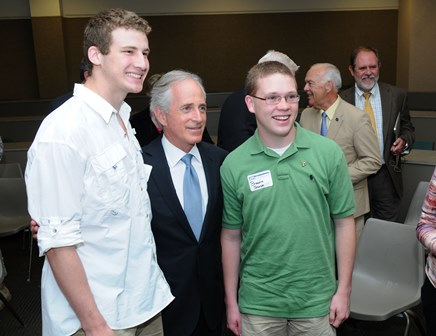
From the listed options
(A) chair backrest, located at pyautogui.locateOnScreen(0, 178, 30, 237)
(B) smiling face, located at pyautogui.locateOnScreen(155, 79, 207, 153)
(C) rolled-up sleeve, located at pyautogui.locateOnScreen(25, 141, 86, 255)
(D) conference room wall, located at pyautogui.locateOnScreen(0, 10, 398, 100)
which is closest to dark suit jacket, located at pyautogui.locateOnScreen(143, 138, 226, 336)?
(B) smiling face, located at pyautogui.locateOnScreen(155, 79, 207, 153)

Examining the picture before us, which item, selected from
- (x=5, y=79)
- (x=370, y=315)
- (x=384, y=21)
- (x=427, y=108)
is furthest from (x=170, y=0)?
(x=370, y=315)

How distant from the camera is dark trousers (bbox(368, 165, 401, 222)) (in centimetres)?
338

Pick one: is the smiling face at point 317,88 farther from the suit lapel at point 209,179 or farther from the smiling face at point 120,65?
the smiling face at point 120,65

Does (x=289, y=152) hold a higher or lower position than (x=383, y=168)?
higher

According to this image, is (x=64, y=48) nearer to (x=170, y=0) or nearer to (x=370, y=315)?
(x=170, y=0)

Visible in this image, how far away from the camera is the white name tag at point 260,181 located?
1715mm

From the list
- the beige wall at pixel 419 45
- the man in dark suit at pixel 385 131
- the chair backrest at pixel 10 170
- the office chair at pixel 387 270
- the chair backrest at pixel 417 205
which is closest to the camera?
the office chair at pixel 387 270

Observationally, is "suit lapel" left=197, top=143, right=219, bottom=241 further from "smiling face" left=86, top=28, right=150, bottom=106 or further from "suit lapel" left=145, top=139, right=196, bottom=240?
"smiling face" left=86, top=28, right=150, bottom=106

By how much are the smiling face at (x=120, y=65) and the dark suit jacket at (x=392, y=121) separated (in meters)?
2.37

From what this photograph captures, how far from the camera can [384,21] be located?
10914mm

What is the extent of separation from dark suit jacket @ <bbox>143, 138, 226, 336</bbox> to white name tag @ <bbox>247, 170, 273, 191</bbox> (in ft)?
0.55

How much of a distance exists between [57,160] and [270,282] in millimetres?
874

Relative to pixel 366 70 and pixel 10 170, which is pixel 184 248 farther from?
pixel 10 170

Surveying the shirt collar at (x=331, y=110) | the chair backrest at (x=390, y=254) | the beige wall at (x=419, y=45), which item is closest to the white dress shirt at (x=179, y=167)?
the chair backrest at (x=390, y=254)
